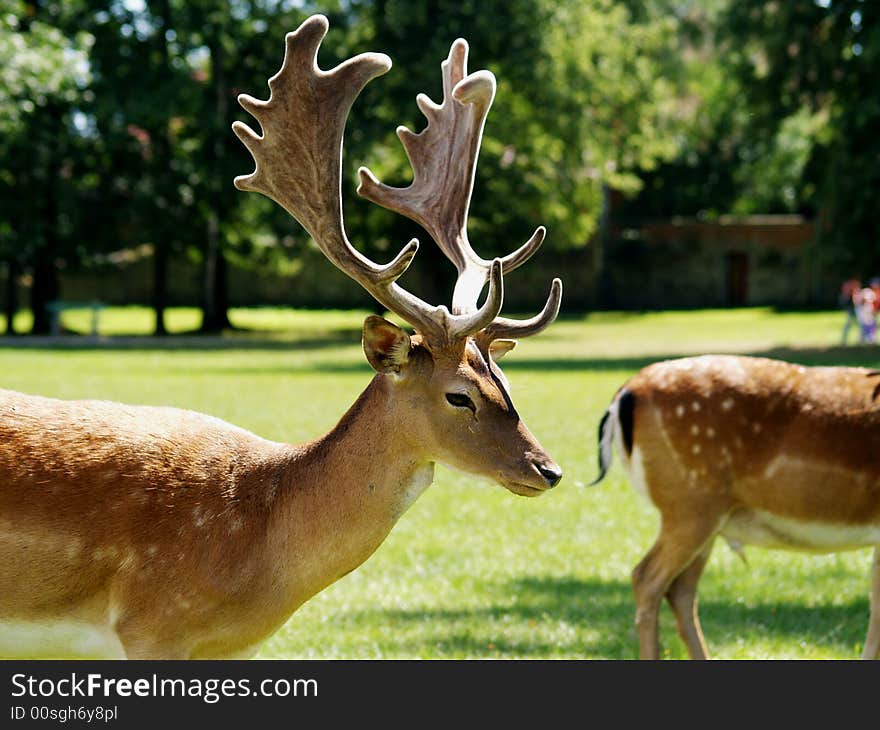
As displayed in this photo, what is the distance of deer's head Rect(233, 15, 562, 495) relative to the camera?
4.27m

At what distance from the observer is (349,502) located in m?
4.34

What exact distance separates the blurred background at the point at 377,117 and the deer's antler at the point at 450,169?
1976 centimetres

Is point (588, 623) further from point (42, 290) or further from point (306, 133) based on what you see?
point (42, 290)

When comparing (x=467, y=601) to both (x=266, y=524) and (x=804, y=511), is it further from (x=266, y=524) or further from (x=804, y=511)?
(x=266, y=524)

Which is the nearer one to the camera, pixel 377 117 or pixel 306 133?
pixel 306 133

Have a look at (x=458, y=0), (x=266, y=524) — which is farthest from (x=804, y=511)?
(x=458, y=0)

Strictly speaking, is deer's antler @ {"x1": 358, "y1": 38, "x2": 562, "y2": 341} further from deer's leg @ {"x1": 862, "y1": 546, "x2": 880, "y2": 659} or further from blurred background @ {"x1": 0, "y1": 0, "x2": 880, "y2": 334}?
blurred background @ {"x1": 0, "y1": 0, "x2": 880, "y2": 334}

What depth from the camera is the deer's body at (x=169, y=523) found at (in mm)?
4105

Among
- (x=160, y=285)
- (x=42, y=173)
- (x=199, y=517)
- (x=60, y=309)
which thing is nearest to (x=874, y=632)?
(x=199, y=517)

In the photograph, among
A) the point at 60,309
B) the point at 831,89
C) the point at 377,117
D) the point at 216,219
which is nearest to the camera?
the point at 831,89

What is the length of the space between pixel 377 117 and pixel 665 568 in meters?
25.3

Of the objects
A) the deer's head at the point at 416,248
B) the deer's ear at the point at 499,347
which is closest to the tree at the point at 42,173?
the deer's head at the point at 416,248

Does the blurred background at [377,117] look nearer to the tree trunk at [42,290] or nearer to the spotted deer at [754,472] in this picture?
the tree trunk at [42,290]

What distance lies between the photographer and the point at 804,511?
20.7 ft
